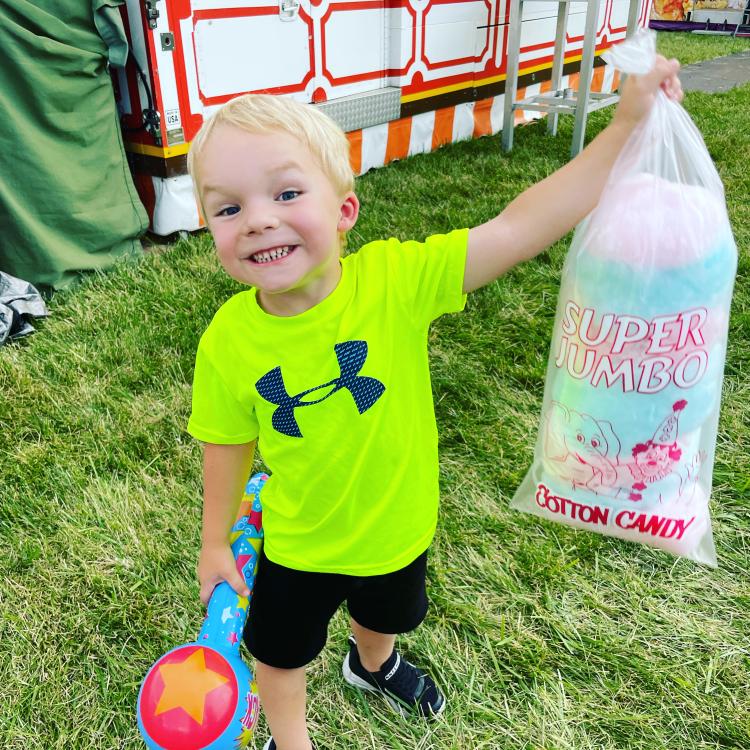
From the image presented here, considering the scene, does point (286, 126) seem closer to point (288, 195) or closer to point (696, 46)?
point (288, 195)

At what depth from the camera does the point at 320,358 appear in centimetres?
117

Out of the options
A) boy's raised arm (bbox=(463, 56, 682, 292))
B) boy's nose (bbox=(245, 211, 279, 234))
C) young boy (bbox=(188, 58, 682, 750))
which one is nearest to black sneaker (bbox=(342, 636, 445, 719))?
young boy (bbox=(188, 58, 682, 750))

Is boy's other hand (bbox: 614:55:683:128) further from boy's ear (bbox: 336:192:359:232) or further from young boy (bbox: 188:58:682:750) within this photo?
boy's ear (bbox: 336:192:359:232)

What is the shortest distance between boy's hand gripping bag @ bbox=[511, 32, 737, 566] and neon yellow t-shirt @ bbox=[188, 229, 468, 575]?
220 millimetres

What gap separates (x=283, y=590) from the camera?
1.31m

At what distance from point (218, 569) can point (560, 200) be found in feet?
2.84

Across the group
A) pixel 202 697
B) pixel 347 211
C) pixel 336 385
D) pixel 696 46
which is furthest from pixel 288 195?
pixel 696 46

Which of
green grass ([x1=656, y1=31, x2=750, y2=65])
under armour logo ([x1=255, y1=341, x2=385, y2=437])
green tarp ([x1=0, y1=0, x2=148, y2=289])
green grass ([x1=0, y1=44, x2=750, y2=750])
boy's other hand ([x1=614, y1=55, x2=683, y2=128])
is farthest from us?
green grass ([x1=656, y1=31, x2=750, y2=65])

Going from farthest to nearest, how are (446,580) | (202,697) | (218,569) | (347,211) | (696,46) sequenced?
(696,46) < (446,580) < (218,569) < (347,211) < (202,697)

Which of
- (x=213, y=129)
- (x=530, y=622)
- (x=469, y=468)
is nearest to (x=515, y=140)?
(x=469, y=468)

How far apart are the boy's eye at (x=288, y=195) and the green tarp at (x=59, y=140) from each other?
2.68 m

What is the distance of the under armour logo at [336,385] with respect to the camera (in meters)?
1.18

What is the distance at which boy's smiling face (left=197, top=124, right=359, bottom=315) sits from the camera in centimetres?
105

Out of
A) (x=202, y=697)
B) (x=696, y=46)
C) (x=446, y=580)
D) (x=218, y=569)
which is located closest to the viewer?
(x=202, y=697)
